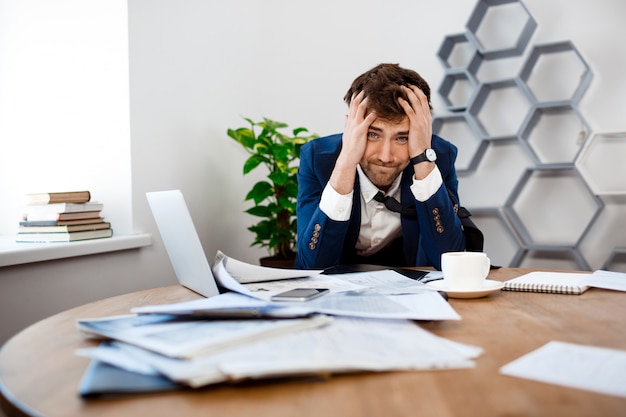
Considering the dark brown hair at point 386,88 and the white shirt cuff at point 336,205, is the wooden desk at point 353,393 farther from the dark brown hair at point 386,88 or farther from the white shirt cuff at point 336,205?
the dark brown hair at point 386,88

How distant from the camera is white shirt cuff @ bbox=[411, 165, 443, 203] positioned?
1.63 m

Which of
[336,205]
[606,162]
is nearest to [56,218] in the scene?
[336,205]

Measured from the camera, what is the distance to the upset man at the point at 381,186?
1.64 m

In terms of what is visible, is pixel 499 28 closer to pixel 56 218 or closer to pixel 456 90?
pixel 456 90

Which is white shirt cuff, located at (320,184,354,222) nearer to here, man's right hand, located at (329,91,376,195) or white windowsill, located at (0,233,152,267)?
man's right hand, located at (329,91,376,195)

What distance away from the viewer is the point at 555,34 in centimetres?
281

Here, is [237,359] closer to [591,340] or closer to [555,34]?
[591,340]

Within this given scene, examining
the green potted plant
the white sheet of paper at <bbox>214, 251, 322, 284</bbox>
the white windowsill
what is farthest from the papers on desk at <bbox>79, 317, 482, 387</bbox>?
the green potted plant

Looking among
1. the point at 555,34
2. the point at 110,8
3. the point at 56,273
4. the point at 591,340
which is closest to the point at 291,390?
the point at 591,340

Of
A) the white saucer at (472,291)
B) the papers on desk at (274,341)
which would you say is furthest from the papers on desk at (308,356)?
the white saucer at (472,291)

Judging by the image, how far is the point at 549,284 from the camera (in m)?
1.06

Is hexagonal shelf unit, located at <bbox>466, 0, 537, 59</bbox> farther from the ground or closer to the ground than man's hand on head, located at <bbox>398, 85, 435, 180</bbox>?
farther from the ground

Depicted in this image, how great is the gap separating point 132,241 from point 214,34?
1.30 m

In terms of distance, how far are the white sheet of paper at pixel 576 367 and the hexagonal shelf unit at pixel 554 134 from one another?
2.29 metres
